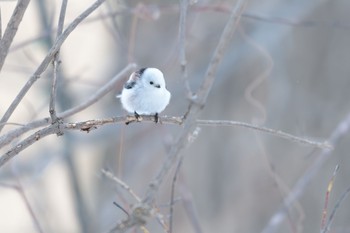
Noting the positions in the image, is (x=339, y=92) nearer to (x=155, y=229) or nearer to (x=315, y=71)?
(x=315, y=71)

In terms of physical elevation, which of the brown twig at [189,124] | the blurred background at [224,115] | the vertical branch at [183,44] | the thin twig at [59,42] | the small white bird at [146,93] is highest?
the blurred background at [224,115]

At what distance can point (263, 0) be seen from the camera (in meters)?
4.79

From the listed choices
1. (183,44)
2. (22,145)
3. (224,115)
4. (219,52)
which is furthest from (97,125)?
(224,115)

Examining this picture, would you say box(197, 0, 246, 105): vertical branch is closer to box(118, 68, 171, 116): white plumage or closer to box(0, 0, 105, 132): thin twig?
box(0, 0, 105, 132): thin twig

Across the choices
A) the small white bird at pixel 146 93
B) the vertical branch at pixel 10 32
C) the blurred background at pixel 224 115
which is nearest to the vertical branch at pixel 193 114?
the vertical branch at pixel 10 32

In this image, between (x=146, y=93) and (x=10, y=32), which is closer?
(x=10, y=32)

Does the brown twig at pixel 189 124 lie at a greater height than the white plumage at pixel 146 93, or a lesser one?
lesser

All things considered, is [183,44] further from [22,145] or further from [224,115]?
[224,115]

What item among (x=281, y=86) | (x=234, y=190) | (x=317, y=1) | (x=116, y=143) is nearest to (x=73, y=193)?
(x=116, y=143)

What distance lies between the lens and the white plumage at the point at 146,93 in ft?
5.98

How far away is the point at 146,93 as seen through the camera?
1861 millimetres

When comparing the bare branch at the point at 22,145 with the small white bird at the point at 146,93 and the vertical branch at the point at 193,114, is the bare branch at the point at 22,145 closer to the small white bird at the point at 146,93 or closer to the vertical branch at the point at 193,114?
the vertical branch at the point at 193,114

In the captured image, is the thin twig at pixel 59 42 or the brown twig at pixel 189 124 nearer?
the brown twig at pixel 189 124

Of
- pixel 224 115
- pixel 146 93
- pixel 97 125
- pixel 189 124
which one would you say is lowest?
pixel 189 124
